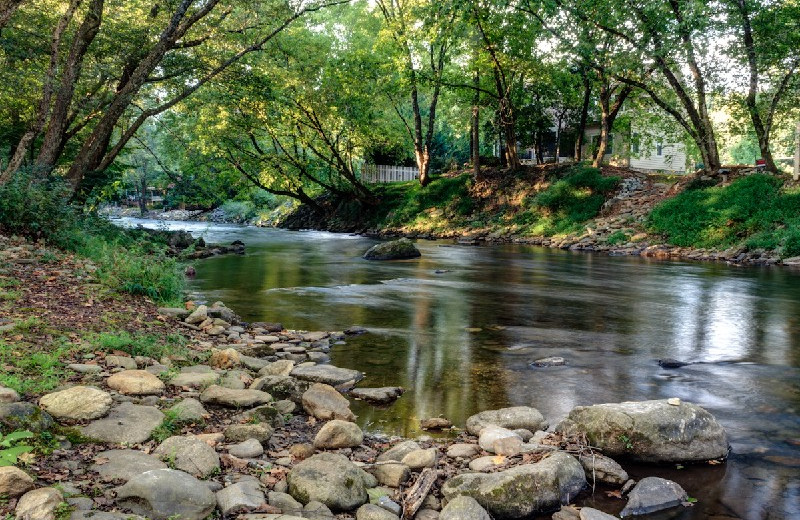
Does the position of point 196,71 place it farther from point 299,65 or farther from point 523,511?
point 523,511

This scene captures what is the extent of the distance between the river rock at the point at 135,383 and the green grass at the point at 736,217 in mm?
18958

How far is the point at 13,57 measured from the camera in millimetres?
16094

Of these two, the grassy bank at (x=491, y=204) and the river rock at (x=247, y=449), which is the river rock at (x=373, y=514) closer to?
the river rock at (x=247, y=449)

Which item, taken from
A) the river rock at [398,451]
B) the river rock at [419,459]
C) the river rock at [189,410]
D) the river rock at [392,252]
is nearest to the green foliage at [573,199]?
the river rock at [392,252]

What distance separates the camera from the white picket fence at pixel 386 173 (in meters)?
42.4

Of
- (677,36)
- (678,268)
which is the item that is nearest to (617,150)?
(677,36)

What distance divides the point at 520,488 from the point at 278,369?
3466mm

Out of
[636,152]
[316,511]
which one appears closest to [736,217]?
[636,152]

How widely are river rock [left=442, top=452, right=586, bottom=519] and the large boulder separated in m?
0.64

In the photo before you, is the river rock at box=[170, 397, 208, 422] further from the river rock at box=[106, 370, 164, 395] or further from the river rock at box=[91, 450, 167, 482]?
the river rock at box=[91, 450, 167, 482]

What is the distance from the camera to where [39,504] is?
3.07 meters

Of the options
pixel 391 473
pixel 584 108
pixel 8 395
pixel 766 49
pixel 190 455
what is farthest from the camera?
pixel 584 108

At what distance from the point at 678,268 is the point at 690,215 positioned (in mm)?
5985

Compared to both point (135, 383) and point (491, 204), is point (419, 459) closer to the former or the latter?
point (135, 383)
